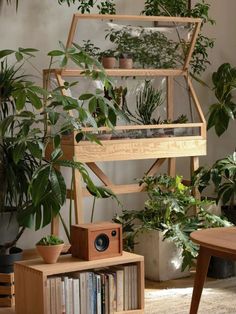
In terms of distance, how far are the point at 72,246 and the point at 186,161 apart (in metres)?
2.07

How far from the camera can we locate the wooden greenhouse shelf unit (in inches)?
Answer: 170

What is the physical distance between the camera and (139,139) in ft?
14.8

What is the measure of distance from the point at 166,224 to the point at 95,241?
893mm

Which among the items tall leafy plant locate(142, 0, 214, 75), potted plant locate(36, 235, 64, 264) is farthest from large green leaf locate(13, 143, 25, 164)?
tall leafy plant locate(142, 0, 214, 75)

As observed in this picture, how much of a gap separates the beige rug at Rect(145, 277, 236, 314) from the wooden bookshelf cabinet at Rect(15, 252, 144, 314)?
0.71 ft

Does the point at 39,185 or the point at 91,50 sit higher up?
the point at 91,50

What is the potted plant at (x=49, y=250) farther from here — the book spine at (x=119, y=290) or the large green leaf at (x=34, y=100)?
the large green leaf at (x=34, y=100)

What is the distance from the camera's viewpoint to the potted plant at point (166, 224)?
176 inches

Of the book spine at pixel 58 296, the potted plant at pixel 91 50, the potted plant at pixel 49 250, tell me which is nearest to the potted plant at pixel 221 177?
the potted plant at pixel 91 50

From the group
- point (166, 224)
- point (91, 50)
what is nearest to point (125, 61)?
point (91, 50)

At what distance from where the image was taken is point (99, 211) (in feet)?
17.5

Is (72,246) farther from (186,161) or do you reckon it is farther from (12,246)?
(186,161)

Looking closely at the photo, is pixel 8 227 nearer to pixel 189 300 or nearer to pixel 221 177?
pixel 189 300

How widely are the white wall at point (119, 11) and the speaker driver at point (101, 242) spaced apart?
1.39 m
